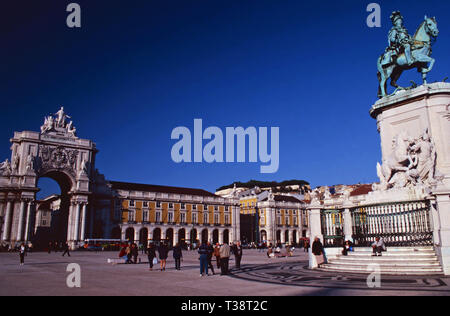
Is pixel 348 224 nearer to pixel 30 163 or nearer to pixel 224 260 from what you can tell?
pixel 224 260

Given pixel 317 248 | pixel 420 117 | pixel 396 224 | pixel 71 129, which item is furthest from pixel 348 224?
pixel 71 129

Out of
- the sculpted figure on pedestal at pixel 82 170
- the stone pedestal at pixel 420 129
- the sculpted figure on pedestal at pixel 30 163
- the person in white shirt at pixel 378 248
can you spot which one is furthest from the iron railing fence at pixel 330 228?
the sculpted figure on pedestal at pixel 82 170

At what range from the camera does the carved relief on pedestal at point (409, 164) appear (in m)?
12.8

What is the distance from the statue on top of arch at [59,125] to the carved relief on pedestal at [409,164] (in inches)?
2153

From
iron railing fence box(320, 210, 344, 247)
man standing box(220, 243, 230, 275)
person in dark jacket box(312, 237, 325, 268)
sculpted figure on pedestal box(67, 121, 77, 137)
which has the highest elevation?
sculpted figure on pedestal box(67, 121, 77, 137)

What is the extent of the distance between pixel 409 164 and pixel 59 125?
5679 cm

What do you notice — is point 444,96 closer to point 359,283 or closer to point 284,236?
point 359,283

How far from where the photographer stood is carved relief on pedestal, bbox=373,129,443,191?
12.8 meters

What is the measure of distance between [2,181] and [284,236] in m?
55.9

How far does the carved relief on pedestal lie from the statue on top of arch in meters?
54.7

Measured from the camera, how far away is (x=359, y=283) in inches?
368

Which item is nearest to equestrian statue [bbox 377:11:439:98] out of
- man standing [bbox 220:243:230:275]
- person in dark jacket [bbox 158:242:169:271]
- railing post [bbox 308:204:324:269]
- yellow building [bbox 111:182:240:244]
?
railing post [bbox 308:204:324:269]

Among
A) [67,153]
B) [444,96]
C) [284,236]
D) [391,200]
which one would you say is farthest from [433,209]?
[284,236]

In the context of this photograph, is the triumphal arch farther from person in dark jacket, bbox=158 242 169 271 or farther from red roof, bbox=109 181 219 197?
person in dark jacket, bbox=158 242 169 271
